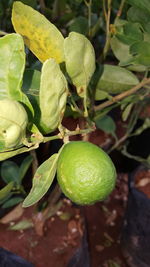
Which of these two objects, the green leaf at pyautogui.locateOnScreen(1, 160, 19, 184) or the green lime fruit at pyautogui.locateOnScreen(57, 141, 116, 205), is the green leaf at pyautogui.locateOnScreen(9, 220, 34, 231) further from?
the green lime fruit at pyautogui.locateOnScreen(57, 141, 116, 205)

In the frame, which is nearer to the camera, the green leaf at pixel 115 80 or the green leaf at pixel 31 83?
the green leaf at pixel 31 83

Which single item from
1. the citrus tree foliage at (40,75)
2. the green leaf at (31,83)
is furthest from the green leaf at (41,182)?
the green leaf at (31,83)

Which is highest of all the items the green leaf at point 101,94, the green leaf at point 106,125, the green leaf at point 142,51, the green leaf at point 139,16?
the green leaf at point 139,16

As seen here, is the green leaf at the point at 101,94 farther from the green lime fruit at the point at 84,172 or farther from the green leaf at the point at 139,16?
the green lime fruit at the point at 84,172

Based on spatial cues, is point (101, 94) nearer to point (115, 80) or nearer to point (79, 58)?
point (115, 80)

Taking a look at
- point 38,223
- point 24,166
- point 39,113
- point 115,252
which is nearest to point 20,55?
point 39,113

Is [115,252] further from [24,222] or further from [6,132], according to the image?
[6,132]

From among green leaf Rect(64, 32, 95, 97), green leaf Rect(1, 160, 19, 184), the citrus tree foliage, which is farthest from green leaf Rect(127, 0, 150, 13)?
green leaf Rect(1, 160, 19, 184)
